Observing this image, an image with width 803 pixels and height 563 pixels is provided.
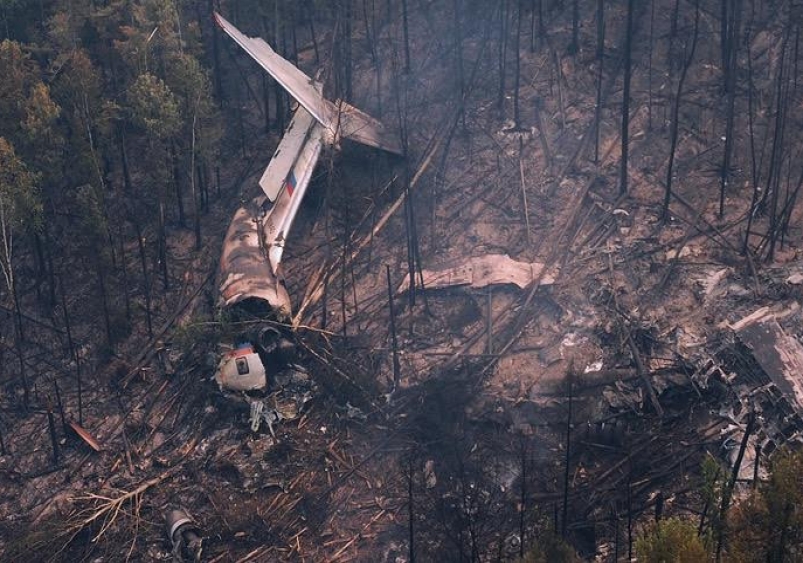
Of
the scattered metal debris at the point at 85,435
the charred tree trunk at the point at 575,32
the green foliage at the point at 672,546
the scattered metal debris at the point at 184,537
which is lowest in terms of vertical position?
the scattered metal debris at the point at 184,537

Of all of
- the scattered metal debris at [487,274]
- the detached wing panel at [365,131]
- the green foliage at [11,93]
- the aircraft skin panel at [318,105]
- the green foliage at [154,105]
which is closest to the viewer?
the scattered metal debris at [487,274]

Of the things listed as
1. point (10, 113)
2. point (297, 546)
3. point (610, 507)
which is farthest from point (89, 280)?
point (610, 507)

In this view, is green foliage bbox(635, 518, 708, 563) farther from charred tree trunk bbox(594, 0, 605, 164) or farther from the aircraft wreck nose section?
charred tree trunk bbox(594, 0, 605, 164)

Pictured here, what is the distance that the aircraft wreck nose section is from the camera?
845 inches

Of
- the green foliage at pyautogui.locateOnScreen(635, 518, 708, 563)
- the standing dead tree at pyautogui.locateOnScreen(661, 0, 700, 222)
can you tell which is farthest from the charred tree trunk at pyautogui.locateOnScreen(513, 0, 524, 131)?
the green foliage at pyautogui.locateOnScreen(635, 518, 708, 563)

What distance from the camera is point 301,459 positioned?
1964 cm

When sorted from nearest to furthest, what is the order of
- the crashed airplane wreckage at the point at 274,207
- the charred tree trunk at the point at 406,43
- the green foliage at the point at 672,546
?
1. the green foliage at the point at 672,546
2. the crashed airplane wreckage at the point at 274,207
3. the charred tree trunk at the point at 406,43

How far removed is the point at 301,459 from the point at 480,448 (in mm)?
3824

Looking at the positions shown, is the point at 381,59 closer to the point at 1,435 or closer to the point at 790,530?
the point at 1,435

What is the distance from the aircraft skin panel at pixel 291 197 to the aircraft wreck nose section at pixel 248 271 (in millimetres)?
303

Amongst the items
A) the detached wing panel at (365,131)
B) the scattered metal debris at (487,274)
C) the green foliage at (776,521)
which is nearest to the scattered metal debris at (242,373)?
the scattered metal debris at (487,274)

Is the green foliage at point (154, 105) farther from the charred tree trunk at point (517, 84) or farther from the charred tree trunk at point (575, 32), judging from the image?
the charred tree trunk at point (575, 32)

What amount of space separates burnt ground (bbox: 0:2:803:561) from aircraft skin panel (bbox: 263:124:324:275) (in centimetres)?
70

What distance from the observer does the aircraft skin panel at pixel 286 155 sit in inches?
949
